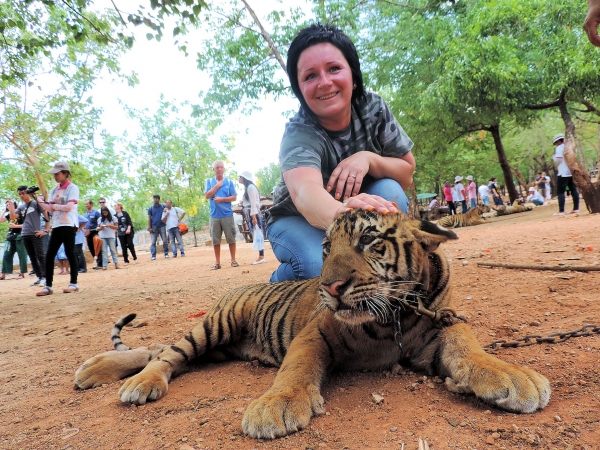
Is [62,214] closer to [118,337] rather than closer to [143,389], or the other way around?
[118,337]

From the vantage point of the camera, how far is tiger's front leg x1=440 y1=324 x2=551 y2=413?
5.47 ft

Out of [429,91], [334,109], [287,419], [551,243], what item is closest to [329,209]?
[334,109]

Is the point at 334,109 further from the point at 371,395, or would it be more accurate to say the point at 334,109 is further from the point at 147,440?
the point at 147,440

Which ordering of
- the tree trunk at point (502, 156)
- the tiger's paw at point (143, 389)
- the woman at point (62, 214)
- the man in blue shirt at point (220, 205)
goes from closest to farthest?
the tiger's paw at point (143, 389)
the woman at point (62, 214)
the man in blue shirt at point (220, 205)
the tree trunk at point (502, 156)

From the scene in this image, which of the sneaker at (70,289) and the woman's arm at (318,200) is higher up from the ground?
the woman's arm at (318,200)

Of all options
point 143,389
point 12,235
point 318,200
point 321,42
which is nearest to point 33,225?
point 12,235

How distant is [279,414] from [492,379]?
0.95m

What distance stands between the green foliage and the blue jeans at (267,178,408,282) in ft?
161

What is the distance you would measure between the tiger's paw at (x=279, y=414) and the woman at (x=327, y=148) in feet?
3.31

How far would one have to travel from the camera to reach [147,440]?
1.83 meters

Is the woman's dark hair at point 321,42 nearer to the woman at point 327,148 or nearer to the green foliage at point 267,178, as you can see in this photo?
the woman at point 327,148

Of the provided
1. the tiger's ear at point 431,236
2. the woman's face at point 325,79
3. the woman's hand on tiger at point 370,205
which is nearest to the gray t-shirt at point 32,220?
the woman's face at point 325,79

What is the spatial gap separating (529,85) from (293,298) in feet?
45.0

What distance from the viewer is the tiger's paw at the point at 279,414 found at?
168cm
